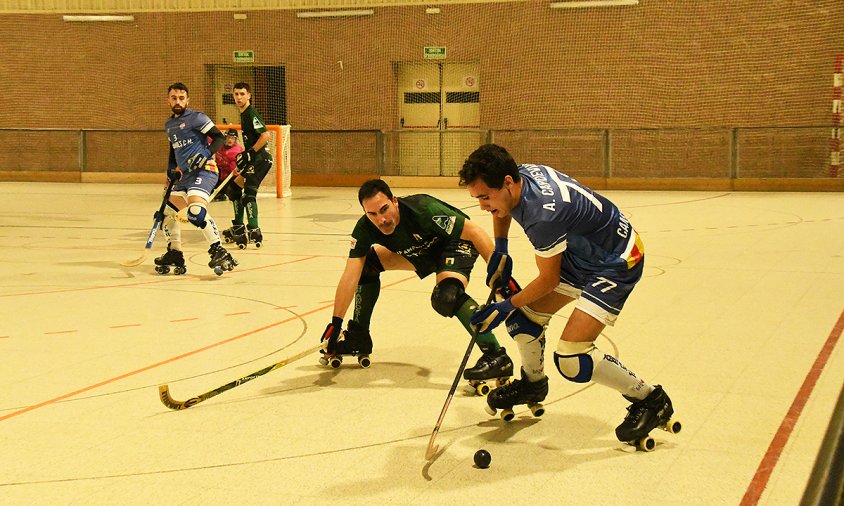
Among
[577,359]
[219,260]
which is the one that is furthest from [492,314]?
[219,260]

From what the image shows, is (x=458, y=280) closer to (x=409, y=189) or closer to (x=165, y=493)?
(x=165, y=493)

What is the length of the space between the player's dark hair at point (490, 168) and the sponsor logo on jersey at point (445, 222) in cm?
125

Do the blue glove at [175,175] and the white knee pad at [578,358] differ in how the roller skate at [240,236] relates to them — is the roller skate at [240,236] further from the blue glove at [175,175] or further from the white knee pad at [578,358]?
the white knee pad at [578,358]

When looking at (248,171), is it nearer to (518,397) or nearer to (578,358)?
(518,397)

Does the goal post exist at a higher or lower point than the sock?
higher

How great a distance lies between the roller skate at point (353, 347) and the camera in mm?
5500

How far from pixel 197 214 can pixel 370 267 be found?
3.85 meters

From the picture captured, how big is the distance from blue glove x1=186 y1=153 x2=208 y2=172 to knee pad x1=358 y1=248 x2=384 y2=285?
4.15m

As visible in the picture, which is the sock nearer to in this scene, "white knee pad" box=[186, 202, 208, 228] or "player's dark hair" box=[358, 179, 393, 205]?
"player's dark hair" box=[358, 179, 393, 205]

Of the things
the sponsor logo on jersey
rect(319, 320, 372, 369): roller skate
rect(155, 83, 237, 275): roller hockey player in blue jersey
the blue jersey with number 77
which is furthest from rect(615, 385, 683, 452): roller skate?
rect(155, 83, 237, 275): roller hockey player in blue jersey

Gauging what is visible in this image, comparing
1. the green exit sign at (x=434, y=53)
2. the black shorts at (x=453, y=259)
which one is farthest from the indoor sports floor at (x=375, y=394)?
the green exit sign at (x=434, y=53)

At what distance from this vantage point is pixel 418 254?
5.43 metres

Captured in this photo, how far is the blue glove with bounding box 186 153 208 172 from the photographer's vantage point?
9281mm

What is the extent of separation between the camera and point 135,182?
22.4 metres
